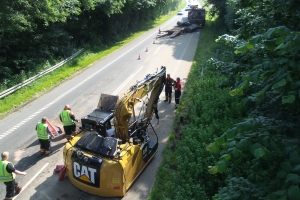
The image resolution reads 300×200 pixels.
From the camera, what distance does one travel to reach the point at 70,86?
19125mm

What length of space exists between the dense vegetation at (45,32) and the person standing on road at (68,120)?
7.29m

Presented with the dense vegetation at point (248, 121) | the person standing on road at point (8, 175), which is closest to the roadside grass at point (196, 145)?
the dense vegetation at point (248, 121)

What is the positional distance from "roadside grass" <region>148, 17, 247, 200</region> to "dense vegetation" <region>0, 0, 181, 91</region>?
1010 cm

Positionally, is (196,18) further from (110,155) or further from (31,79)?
(110,155)

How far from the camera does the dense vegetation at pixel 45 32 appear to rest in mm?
17562

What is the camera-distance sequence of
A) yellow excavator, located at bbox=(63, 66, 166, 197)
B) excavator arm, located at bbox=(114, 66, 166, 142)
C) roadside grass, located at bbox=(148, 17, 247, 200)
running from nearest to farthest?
roadside grass, located at bbox=(148, 17, 247, 200), yellow excavator, located at bbox=(63, 66, 166, 197), excavator arm, located at bbox=(114, 66, 166, 142)

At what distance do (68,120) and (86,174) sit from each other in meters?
4.06

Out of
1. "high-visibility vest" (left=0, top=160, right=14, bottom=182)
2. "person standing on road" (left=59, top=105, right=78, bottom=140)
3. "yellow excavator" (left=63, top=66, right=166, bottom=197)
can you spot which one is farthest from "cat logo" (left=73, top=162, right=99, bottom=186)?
"person standing on road" (left=59, top=105, right=78, bottom=140)

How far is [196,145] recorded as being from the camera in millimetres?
9562

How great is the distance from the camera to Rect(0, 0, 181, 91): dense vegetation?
17562mm

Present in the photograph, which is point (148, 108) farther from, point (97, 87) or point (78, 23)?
point (78, 23)

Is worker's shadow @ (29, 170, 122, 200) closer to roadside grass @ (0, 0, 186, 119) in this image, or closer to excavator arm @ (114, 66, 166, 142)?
excavator arm @ (114, 66, 166, 142)

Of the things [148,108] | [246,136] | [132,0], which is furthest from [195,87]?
[132,0]

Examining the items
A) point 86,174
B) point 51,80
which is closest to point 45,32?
point 51,80
